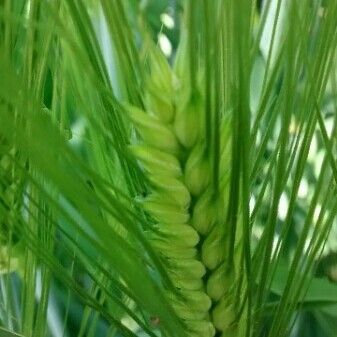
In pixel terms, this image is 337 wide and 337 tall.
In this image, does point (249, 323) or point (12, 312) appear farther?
point (12, 312)

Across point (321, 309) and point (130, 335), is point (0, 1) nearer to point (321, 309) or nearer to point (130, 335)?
point (130, 335)

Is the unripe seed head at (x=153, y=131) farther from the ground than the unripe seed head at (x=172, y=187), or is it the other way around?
the unripe seed head at (x=153, y=131)

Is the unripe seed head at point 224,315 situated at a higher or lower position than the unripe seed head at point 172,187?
lower

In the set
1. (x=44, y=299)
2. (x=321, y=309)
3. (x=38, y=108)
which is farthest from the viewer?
(x=321, y=309)

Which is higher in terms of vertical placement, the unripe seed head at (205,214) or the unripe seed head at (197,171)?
the unripe seed head at (197,171)

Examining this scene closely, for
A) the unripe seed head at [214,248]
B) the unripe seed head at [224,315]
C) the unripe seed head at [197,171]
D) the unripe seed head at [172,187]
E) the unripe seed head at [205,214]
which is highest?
the unripe seed head at [197,171]

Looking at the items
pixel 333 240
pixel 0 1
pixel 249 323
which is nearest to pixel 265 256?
pixel 249 323

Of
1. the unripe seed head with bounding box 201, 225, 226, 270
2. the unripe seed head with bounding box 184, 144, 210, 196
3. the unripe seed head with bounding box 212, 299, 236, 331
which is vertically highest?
the unripe seed head with bounding box 184, 144, 210, 196

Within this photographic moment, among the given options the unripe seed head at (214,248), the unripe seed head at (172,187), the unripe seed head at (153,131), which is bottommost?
the unripe seed head at (214,248)
